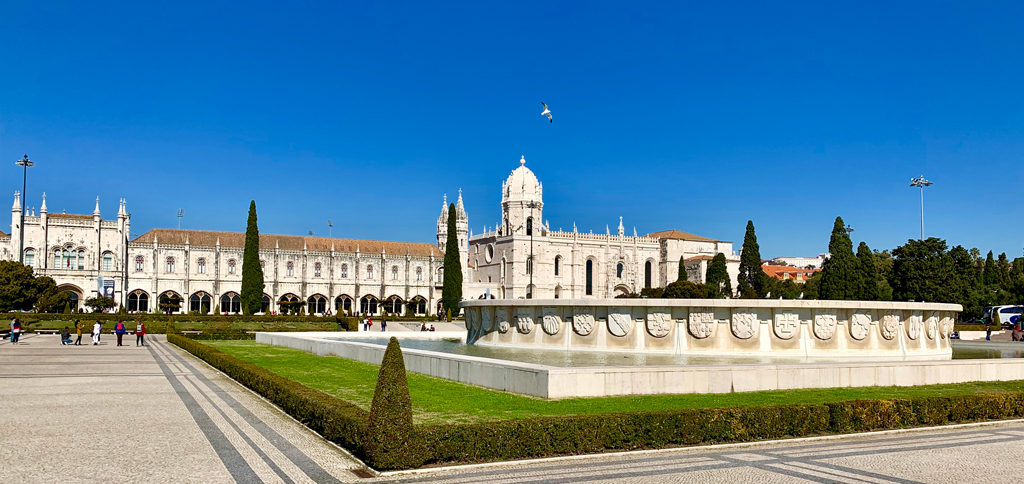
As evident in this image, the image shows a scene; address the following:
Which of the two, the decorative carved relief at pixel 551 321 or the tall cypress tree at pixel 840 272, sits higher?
the tall cypress tree at pixel 840 272

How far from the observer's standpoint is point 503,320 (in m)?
19.2

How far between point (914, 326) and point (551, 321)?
820cm

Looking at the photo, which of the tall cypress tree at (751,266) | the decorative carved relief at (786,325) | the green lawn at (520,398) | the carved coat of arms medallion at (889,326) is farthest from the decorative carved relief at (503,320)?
the tall cypress tree at (751,266)

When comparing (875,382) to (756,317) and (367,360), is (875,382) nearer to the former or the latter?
(756,317)

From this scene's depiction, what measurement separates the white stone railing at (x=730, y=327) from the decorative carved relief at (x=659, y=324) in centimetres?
2

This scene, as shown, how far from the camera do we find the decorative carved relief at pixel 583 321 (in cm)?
1747

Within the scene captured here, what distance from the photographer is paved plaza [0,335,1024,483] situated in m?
7.74

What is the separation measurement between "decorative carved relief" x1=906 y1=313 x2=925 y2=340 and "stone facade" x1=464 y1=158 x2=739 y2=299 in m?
59.9

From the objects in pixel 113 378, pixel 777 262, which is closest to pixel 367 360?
pixel 113 378

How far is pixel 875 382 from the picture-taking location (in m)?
13.5

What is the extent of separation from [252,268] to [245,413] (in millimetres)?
47963

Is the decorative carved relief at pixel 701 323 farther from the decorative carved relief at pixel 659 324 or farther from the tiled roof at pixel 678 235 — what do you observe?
the tiled roof at pixel 678 235

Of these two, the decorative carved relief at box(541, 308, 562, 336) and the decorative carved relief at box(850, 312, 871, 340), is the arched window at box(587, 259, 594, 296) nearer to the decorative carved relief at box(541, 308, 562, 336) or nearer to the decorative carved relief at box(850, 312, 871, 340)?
the decorative carved relief at box(541, 308, 562, 336)

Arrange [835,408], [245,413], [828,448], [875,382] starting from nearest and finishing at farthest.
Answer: [828,448] < [835,408] < [245,413] < [875,382]
